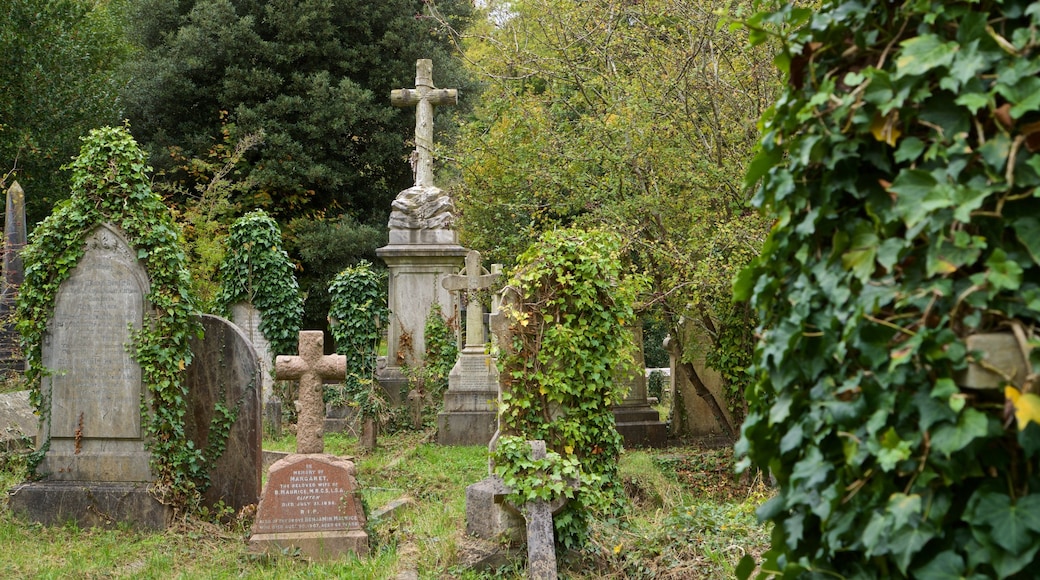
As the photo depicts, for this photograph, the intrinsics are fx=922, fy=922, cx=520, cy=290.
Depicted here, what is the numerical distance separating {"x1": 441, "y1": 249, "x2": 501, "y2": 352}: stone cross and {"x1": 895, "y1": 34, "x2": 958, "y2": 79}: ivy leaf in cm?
1108

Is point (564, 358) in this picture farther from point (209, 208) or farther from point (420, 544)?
point (209, 208)

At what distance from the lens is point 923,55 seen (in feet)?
6.31

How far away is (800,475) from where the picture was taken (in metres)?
2.11

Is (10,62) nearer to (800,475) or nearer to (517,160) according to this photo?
(517,160)

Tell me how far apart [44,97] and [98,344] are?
1621cm

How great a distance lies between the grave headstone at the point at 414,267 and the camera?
46.6ft

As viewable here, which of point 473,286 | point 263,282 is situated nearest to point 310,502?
point 473,286

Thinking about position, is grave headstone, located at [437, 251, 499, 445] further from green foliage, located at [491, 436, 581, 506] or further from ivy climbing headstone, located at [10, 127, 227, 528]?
green foliage, located at [491, 436, 581, 506]

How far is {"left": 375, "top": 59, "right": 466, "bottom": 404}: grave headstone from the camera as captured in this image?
1420 cm

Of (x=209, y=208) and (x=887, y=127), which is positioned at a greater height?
(x=209, y=208)

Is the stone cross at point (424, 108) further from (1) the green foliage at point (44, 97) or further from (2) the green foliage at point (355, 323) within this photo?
(1) the green foliage at point (44, 97)

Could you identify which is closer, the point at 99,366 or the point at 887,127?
the point at 887,127

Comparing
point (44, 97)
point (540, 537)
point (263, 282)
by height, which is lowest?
point (540, 537)

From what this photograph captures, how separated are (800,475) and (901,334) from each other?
0.40m
